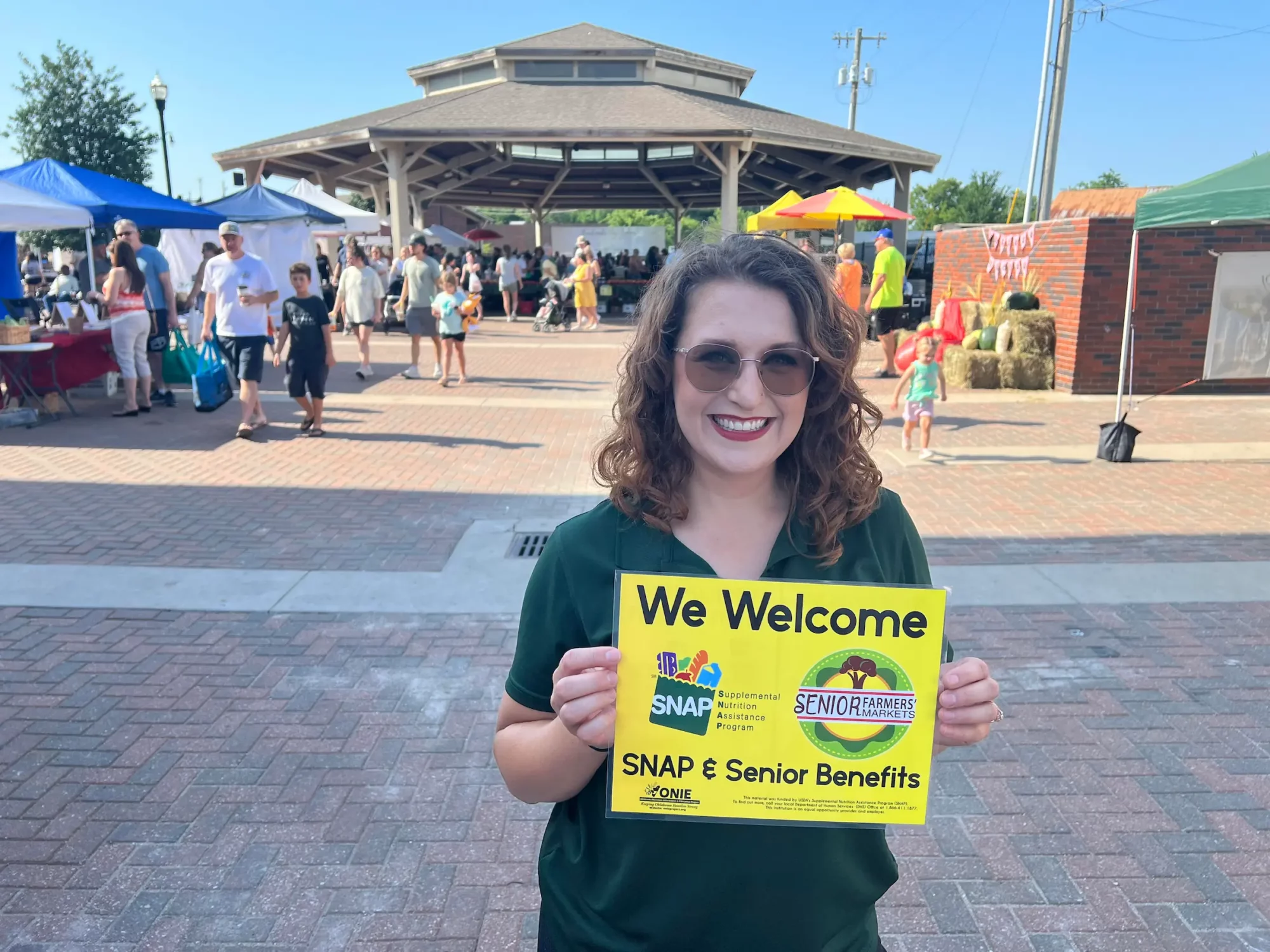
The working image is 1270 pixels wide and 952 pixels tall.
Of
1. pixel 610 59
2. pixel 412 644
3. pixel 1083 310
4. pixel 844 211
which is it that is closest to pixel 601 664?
pixel 412 644

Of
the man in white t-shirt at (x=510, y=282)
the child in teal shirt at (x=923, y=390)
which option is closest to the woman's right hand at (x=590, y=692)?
the child in teal shirt at (x=923, y=390)

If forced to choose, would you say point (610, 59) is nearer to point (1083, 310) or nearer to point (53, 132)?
point (53, 132)

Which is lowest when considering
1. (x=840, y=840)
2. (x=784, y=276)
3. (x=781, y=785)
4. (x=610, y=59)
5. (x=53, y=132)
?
(x=840, y=840)

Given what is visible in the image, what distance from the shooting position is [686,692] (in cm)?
137

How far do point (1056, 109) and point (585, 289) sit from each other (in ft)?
38.9

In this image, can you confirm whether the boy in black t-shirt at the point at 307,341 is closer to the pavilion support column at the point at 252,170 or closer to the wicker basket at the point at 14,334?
the wicker basket at the point at 14,334

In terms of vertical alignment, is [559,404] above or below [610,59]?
below

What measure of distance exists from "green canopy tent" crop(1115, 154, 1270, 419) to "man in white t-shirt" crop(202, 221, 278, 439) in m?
8.25

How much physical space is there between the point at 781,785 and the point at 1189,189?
8.28 metres

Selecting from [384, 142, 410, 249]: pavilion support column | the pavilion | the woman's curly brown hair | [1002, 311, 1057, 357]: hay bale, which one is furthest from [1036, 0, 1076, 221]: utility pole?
the woman's curly brown hair

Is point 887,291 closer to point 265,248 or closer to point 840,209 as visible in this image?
point 840,209

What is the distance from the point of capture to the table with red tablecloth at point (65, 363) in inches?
406

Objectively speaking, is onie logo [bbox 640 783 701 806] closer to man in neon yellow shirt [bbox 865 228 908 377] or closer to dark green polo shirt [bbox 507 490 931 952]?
dark green polo shirt [bbox 507 490 931 952]

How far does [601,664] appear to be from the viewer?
1.33 meters
